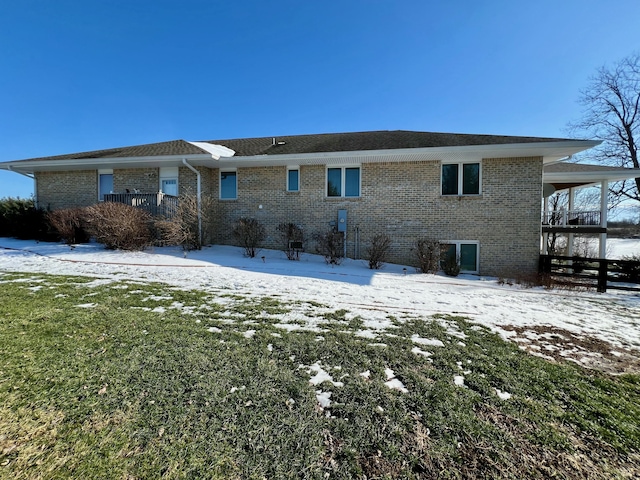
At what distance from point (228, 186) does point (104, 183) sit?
20.4 ft

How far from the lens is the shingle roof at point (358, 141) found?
1010cm

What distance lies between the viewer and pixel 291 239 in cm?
1118

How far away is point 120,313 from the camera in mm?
4109

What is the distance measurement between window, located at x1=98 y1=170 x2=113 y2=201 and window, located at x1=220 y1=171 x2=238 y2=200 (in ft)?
18.0

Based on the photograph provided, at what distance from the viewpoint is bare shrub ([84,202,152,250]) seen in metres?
9.74

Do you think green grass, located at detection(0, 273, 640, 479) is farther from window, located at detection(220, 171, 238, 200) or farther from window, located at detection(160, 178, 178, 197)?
window, located at detection(160, 178, 178, 197)

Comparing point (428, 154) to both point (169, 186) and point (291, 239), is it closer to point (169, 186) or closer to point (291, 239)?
point (291, 239)

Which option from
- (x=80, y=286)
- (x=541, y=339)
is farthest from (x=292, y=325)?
(x=80, y=286)

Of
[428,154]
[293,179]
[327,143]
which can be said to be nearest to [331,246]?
[293,179]

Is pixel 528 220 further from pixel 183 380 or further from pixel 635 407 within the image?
pixel 183 380

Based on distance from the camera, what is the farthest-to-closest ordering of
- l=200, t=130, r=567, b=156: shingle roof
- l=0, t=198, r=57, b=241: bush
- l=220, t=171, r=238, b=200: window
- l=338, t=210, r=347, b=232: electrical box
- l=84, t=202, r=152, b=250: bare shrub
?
l=220, t=171, r=238, b=200: window → l=0, t=198, r=57, b=241: bush → l=338, t=210, r=347, b=232: electrical box → l=200, t=130, r=567, b=156: shingle roof → l=84, t=202, r=152, b=250: bare shrub

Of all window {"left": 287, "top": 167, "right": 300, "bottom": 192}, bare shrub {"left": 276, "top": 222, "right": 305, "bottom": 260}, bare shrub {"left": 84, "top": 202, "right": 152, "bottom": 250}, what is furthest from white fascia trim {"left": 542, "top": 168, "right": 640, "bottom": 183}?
bare shrub {"left": 84, "top": 202, "right": 152, "bottom": 250}

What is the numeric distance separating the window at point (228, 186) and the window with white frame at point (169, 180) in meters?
2.03

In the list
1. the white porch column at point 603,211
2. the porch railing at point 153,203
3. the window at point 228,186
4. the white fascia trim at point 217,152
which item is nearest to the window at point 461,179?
the white porch column at point 603,211
